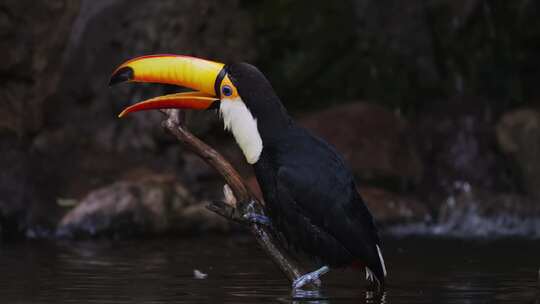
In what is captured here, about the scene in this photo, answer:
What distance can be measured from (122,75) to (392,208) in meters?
9.87

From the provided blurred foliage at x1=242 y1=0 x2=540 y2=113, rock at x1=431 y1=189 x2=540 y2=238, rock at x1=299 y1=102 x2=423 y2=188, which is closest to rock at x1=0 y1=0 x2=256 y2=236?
blurred foliage at x1=242 y1=0 x2=540 y2=113

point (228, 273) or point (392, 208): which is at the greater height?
point (392, 208)

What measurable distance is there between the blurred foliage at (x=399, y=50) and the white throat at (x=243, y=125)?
12452 mm

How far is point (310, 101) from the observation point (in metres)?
22.4

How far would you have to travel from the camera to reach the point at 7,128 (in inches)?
724

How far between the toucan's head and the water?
1.38 m

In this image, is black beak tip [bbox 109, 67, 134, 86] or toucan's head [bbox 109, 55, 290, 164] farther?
black beak tip [bbox 109, 67, 134, 86]

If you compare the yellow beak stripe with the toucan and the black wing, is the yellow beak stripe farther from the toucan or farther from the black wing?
the black wing

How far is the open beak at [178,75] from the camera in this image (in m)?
9.79

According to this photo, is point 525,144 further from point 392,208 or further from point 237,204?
point 237,204

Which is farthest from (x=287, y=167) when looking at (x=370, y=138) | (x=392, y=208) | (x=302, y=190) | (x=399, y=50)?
(x=399, y=50)

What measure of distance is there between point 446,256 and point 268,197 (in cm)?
499

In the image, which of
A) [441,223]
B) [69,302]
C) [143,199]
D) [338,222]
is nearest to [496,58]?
[441,223]

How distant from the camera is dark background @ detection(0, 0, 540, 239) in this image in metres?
18.5
